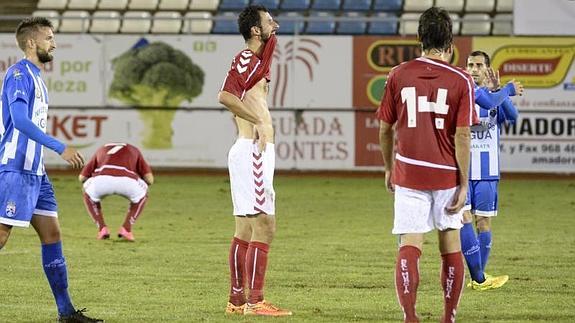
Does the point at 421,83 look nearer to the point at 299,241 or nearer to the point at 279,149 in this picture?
the point at 299,241

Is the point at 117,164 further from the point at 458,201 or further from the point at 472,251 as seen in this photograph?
the point at 458,201

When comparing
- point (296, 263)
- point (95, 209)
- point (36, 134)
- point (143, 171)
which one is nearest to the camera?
point (36, 134)

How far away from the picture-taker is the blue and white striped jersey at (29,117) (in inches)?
351

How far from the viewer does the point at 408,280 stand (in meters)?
A: 8.15

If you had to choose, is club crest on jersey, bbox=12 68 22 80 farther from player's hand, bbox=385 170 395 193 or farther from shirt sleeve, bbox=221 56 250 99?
player's hand, bbox=385 170 395 193

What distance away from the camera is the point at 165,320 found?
9.47 metres

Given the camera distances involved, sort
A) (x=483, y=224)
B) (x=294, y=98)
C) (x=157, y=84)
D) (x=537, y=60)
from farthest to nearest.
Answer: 1. (x=157, y=84)
2. (x=294, y=98)
3. (x=537, y=60)
4. (x=483, y=224)

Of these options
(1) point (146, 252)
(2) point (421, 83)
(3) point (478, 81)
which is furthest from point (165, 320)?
(1) point (146, 252)

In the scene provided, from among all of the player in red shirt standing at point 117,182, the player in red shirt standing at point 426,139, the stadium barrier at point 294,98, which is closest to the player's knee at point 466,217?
the player in red shirt standing at point 426,139

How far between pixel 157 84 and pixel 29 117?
17.0m

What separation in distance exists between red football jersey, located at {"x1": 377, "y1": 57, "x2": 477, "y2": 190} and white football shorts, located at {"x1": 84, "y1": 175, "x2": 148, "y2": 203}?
301 inches

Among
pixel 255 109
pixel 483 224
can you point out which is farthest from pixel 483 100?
pixel 255 109

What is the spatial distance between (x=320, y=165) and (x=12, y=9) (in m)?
9.56

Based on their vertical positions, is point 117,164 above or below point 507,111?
below
